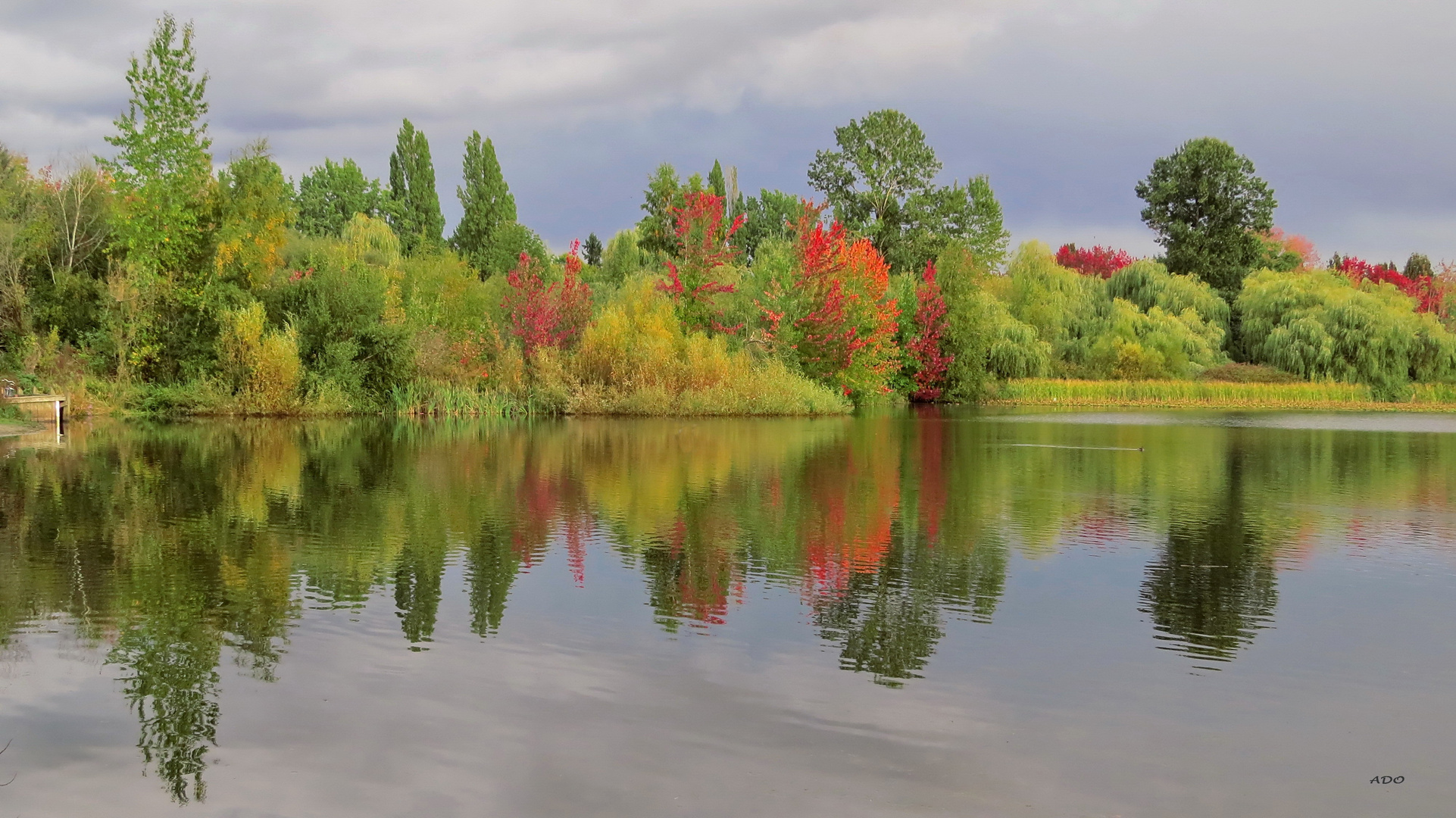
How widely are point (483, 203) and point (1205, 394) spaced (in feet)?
129

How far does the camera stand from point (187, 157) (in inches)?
1297

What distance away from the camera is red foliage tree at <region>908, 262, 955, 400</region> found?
4447 cm

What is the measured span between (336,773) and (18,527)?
8.53m

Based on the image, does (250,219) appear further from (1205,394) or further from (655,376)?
(1205,394)

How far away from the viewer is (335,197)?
6950 cm

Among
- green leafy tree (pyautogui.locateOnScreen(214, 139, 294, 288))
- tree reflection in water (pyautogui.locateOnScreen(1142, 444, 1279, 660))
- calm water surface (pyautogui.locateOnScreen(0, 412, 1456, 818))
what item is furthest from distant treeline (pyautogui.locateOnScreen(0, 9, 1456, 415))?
tree reflection in water (pyautogui.locateOnScreen(1142, 444, 1279, 660))

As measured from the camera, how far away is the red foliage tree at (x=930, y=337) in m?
44.5

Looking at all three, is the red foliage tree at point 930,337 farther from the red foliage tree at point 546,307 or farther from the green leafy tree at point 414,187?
the green leafy tree at point 414,187

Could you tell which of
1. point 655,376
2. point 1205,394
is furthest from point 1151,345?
point 655,376

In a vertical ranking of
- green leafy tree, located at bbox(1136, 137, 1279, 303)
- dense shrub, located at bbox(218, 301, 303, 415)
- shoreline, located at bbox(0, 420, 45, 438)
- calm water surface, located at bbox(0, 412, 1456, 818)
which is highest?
green leafy tree, located at bbox(1136, 137, 1279, 303)

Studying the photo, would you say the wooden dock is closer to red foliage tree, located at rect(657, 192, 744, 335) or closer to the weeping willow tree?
red foliage tree, located at rect(657, 192, 744, 335)

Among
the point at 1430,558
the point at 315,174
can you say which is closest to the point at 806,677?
the point at 1430,558

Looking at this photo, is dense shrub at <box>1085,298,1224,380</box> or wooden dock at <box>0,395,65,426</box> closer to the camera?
wooden dock at <box>0,395,65,426</box>

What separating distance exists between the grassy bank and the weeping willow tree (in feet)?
2.14
